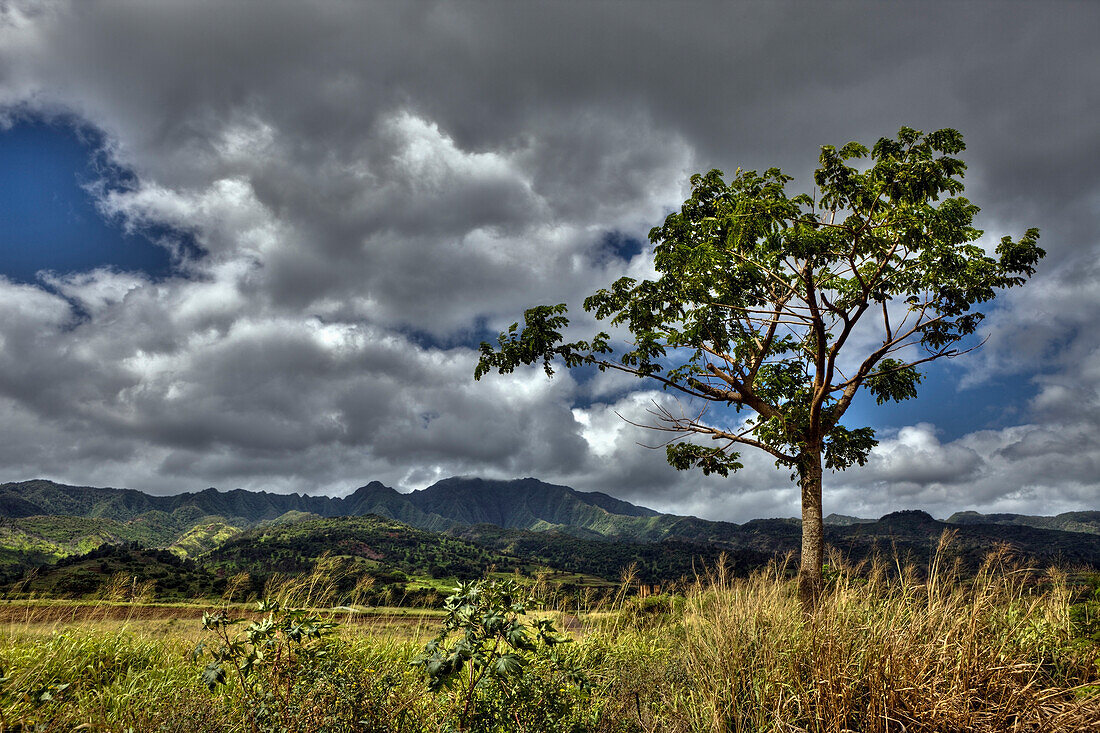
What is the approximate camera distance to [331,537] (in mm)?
191250

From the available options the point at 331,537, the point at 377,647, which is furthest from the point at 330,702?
the point at 331,537

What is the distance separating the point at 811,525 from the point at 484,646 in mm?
8387

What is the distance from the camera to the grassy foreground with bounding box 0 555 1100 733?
4.04 meters

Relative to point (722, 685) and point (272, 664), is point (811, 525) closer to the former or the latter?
point (722, 685)

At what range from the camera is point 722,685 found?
5121 millimetres

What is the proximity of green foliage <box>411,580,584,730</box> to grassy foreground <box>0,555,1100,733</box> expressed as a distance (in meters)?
0.05

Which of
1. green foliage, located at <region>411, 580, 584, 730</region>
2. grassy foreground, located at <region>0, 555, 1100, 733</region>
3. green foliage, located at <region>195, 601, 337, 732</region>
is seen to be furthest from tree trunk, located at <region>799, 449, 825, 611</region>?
green foliage, located at <region>195, 601, 337, 732</region>

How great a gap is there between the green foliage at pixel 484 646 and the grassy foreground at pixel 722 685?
5 cm

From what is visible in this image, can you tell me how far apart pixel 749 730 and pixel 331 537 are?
213 m

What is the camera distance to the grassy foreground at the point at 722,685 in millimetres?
4039

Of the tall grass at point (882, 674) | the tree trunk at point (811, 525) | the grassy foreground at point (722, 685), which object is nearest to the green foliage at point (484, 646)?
the grassy foreground at point (722, 685)

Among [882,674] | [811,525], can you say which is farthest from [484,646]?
[811,525]

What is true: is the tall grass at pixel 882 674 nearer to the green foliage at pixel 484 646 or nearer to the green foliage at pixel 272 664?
the green foliage at pixel 484 646

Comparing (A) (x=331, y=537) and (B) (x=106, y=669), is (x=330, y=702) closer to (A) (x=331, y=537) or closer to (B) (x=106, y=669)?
(B) (x=106, y=669)
